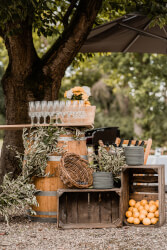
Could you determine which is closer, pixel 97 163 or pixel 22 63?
pixel 97 163

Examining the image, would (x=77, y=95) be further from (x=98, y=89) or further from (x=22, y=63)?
(x=98, y=89)

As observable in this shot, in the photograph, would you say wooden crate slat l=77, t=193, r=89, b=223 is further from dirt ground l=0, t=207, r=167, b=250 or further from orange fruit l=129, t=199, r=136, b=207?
orange fruit l=129, t=199, r=136, b=207

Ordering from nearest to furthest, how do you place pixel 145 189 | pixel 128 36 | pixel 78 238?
pixel 78 238 → pixel 145 189 → pixel 128 36

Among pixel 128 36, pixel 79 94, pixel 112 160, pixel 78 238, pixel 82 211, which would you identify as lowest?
pixel 78 238

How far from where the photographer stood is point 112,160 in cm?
449

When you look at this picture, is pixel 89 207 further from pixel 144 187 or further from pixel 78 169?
pixel 144 187

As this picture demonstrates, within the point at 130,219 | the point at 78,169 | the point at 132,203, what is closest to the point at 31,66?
the point at 78,169

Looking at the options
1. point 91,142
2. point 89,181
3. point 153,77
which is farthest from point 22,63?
point 153,77

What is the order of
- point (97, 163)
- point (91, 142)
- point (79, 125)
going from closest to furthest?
1. point (79, 125)
2. point (97, 163)
3. point (91, 142)

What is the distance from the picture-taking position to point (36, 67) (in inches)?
231

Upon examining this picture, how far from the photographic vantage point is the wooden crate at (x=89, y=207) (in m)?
4.51

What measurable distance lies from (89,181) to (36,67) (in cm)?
219

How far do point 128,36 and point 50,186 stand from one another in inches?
161

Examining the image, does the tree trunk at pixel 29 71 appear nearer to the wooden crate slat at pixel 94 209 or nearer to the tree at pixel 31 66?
the tree at pixel 31 66
